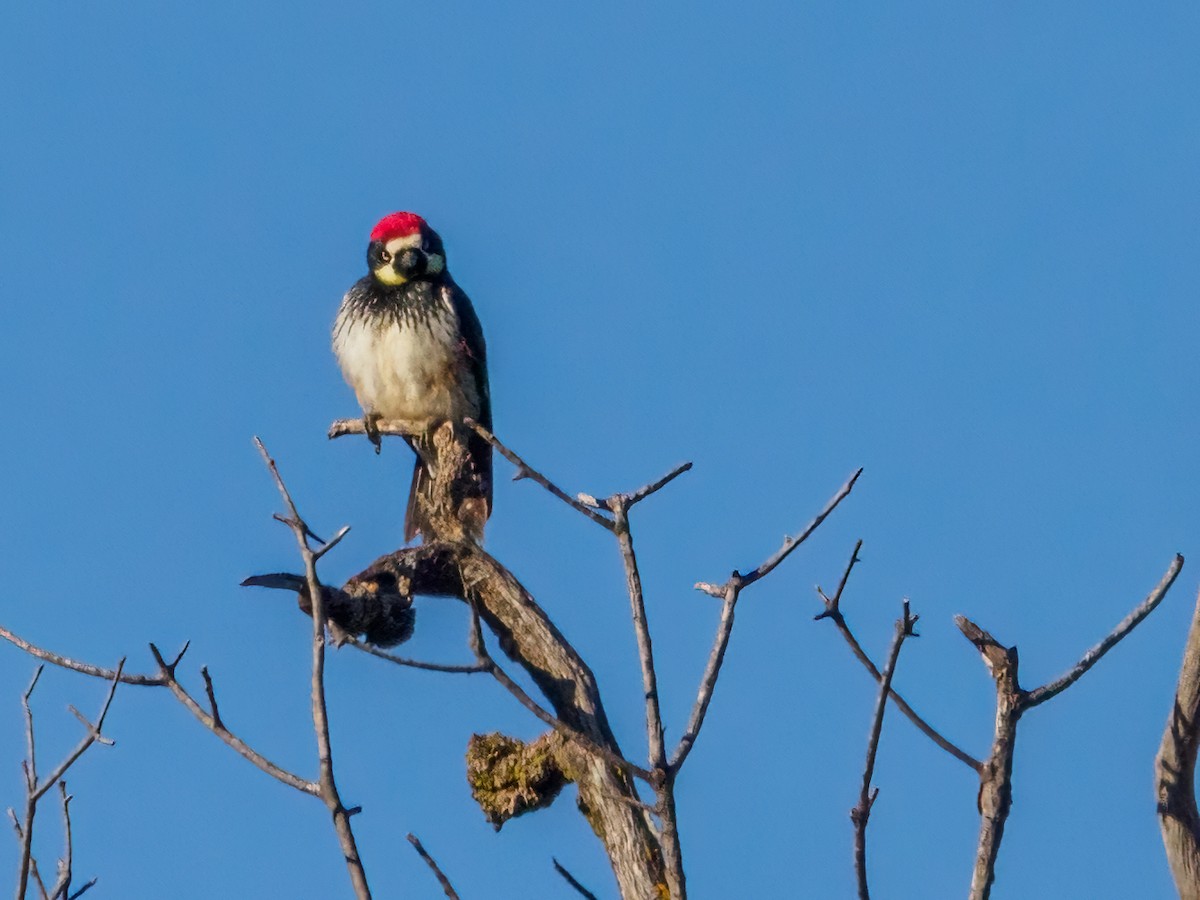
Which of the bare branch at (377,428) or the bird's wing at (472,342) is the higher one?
the bird's wing at (472,342)

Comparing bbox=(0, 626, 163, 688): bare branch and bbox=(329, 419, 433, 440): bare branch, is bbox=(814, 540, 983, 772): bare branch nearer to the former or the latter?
bbox=(0, 626, 163, 688): bare branch

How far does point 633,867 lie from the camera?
4.21 m

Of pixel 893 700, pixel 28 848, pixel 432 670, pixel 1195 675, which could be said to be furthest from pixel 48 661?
pixel 1195 675

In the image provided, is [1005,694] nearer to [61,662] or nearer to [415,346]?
[61,662]

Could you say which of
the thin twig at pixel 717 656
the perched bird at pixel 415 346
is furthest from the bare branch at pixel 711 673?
the perched bird at pixel 415 346

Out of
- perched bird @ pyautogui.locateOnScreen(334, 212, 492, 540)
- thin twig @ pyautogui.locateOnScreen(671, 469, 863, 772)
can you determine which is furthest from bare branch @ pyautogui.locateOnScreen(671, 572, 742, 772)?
perched bird @ pyautogui.locateOnScreen(334, 212, 492, 540)

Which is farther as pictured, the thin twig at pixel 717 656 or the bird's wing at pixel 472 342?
the bird's wing at pixel 472 342

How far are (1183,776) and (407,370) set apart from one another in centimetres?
→ 437

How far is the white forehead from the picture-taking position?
23.3 ft

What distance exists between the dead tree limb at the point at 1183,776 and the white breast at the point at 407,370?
4.33 meters

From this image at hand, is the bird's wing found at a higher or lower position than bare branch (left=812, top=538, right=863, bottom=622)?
higher

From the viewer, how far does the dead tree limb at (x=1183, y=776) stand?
9.63ft

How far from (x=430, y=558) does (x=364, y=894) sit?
2.39 metres

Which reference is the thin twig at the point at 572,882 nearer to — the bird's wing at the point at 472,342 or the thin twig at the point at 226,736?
the thin twig at the point at 226,736
